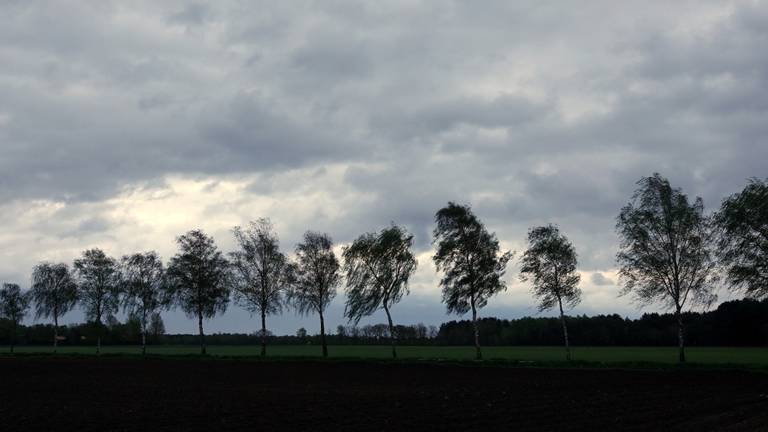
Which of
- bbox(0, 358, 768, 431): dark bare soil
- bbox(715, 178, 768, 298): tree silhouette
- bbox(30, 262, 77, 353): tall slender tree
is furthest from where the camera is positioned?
bbox(30, 262, 77, 353): tall slender tree

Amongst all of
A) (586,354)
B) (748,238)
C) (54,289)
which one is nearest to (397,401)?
(748,238)

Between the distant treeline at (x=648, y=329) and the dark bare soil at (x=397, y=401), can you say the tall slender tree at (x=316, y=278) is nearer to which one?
the dark bare soil at (x=397, y=401)

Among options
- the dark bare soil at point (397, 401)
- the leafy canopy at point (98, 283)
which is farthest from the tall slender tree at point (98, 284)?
the dark bare soil at point (397, 401)

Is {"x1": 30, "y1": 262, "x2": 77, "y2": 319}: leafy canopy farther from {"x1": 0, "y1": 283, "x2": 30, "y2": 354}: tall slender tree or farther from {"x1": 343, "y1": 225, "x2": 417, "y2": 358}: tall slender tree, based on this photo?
{"x1": 343, "y1": 225, "x2": 417, "y2": 358}: tall slender tree

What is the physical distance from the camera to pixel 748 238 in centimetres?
5625

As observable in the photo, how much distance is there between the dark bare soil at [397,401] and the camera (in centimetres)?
2573

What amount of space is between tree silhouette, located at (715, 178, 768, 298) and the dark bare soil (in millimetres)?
8384

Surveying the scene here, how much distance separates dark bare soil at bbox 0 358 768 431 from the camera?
25.7 meters

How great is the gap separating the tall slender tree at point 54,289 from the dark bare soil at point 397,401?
6637 cm

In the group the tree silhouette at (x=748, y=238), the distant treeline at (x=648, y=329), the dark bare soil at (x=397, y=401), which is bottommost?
the distant treeline at (x=648, y=329)

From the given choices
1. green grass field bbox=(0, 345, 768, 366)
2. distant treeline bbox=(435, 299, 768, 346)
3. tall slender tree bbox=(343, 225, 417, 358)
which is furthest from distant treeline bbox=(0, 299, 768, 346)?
tall slender tree bbox=(343, 225, 417, 358)

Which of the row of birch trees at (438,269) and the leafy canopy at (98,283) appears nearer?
the row of birch trees at (438,269)

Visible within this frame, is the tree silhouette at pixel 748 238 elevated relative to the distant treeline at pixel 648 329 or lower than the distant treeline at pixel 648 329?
elevated

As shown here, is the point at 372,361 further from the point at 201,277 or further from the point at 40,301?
the point at 40,301
